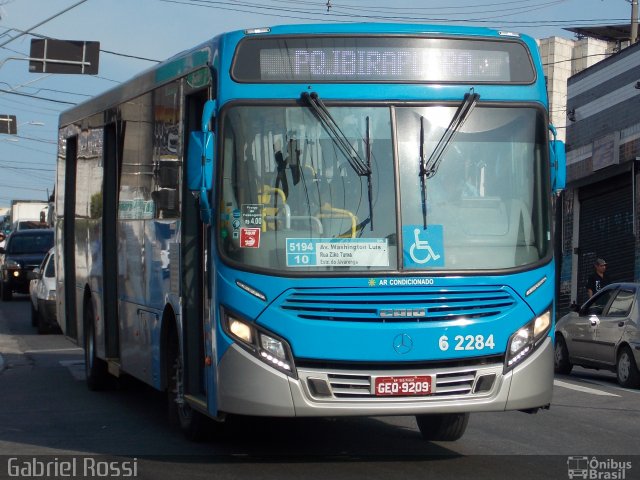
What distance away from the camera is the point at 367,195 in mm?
8281

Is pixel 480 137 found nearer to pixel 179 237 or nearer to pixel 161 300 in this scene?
pixel 179 237

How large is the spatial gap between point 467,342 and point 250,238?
158 cm

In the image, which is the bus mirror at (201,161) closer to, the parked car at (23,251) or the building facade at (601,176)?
the building facade at (601,176)

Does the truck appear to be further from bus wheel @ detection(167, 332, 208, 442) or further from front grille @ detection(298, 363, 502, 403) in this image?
front grille @ detection(298, 363, 502, 403)

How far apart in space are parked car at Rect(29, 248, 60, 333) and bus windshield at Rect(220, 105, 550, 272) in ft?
52.2

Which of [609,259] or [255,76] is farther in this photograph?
[609,259]

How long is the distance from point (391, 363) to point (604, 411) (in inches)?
212

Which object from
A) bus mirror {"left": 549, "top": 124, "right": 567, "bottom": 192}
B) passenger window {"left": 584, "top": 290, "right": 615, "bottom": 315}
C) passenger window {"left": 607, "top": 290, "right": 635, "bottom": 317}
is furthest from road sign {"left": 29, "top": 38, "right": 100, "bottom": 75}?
bus mirror {"left": 549, "top": 124, "right": 567, "bottom": 192}

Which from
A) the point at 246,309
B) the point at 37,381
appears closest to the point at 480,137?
the point at 246,309

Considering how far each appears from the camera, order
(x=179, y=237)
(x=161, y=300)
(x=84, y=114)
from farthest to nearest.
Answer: (x=84, y=114), (x=161, y=300), (x=179, y=237)

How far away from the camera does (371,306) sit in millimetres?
8117

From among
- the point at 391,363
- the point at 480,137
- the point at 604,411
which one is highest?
the point at 480,137

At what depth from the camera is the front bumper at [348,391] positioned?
315 inches

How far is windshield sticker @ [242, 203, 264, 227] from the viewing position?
27.2 feet
